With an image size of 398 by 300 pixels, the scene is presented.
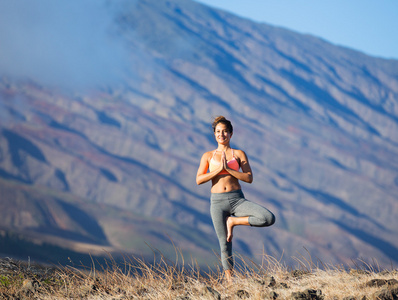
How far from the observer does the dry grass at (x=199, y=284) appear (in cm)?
452

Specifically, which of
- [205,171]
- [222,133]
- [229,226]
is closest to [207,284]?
[229,226]

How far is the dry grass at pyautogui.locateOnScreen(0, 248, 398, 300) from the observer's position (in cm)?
452

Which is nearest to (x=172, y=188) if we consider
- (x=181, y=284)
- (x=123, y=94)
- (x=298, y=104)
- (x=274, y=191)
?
(x=274, y=191)

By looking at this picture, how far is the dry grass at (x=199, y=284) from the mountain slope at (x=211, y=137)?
5459 centimetres

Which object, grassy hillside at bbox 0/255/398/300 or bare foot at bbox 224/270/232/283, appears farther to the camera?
bare foot at bbox 224/270/232/283

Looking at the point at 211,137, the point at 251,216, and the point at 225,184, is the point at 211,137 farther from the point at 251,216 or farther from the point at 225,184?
the point at 251,216

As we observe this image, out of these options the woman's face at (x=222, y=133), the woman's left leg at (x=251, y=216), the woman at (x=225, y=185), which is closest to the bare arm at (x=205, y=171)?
the woman at (x=225, y=185)

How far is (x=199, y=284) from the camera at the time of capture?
5.01 metres

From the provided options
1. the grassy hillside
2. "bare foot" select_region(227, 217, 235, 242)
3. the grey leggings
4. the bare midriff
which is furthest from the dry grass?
the bare midriff

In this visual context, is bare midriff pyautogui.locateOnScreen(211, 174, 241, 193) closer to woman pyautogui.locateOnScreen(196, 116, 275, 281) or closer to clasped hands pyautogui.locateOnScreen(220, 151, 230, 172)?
woman pyautogui.locateOnScreen(196, 116, 275, 281)

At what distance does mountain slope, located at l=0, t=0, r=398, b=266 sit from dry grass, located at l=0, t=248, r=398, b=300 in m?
54.6

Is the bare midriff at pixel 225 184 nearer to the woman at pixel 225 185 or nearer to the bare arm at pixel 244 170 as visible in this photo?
the woman at pixel 225 185

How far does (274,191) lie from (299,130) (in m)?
31.4

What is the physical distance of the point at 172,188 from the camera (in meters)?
98.8
